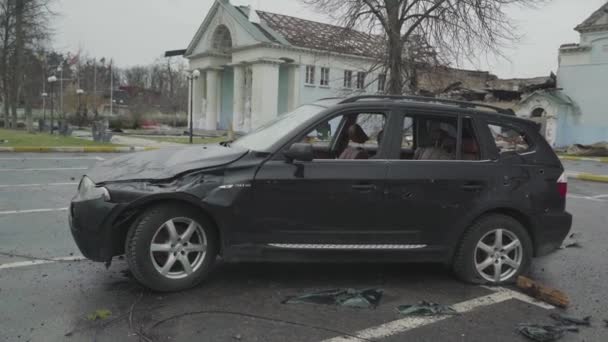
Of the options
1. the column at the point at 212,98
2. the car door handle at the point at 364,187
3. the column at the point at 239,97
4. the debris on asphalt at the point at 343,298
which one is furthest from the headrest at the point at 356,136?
the column at the point at 212,98

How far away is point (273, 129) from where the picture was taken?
513cm

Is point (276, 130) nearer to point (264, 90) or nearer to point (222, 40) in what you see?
point (264, 90)

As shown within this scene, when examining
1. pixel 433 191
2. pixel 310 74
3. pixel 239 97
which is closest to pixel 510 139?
pixel 433 191

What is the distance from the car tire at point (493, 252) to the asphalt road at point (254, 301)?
188 millimetres

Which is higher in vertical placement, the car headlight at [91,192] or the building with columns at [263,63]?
the building with columns at [263,63]

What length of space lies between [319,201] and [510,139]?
2.20 metres

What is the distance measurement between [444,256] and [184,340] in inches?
102

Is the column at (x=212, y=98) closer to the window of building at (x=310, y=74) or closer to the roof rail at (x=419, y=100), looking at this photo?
the window of building at (x=310, y=74)

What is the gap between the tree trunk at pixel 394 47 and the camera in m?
20.8

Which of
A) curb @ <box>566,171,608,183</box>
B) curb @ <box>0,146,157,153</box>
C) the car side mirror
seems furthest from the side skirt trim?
curb @ <box>0,146,157,153</box>

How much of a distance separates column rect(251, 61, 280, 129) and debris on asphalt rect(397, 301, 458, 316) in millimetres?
39283

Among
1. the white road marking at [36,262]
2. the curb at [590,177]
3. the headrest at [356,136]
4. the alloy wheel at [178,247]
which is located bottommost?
the white road marking at [36,262]

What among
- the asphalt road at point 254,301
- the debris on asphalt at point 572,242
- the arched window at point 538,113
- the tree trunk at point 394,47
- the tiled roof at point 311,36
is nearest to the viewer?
the asphalt road at point 254,301

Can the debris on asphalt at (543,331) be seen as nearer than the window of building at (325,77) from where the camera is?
Yes
